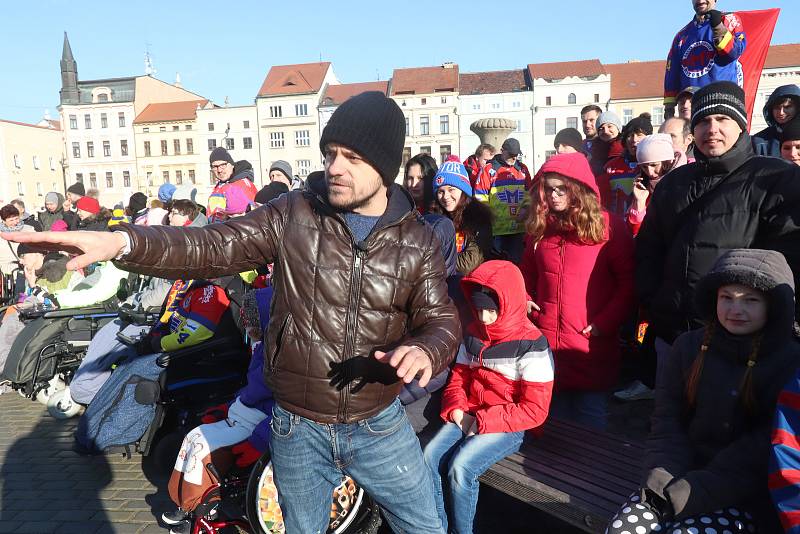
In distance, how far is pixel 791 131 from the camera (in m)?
4.07

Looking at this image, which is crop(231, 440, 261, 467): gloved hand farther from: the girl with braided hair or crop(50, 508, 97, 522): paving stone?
the girl with braided hair

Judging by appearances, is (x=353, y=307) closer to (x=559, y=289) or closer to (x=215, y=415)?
(x=559, y=289)

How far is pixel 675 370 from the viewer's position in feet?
8.54

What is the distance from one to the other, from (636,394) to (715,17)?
3206 millimetres

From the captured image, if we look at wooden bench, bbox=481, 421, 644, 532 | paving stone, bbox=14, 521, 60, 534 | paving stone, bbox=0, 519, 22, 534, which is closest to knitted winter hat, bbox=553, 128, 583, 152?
wooden bench, bbox=481, 421, 644, 532

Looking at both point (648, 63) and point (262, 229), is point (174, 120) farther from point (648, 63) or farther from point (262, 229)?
point (262, 229)

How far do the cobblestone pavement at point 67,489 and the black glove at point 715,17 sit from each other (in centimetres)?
565

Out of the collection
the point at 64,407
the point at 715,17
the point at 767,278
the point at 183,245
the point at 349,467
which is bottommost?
the point at 64,407

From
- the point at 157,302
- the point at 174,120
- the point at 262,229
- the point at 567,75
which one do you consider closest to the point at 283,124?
the point at 174,120

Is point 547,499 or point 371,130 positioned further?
point 547,499

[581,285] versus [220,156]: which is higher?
[220,156]

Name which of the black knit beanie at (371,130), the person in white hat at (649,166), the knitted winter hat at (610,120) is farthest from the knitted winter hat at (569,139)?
the black knit beanie at (371,130)

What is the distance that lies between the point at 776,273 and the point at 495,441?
1.49 m

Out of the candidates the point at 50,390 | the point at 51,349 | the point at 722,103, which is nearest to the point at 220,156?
the point at 51,349
